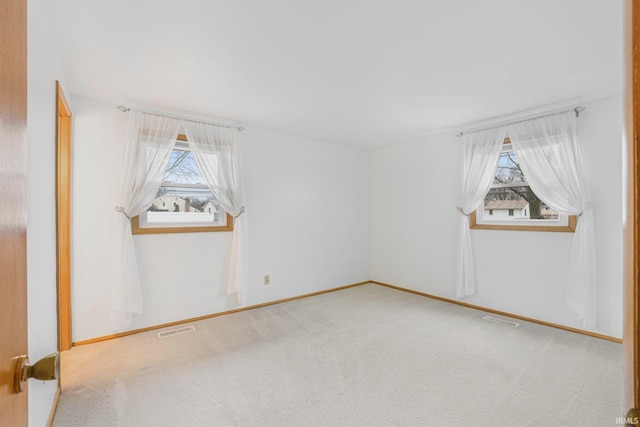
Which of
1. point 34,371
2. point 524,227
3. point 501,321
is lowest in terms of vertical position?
point 501,321

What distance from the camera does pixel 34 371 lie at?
0.61 m

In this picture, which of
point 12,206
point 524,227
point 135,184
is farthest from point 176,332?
point 524,227

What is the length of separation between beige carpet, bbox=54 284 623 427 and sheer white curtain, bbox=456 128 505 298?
22.7 inches

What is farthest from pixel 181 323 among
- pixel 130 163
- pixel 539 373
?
pixel 539 373

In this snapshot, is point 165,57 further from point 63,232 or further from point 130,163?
point 63,232

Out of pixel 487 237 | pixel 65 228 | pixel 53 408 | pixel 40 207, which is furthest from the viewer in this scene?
pixel 487 237

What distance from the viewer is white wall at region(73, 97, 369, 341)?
2781 millimetres

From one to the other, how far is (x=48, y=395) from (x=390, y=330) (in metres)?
2.68

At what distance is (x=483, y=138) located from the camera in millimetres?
3557

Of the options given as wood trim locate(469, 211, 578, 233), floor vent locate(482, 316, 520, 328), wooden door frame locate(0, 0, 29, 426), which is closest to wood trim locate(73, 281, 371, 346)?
floor vent locate(482, 316, 520, 328)

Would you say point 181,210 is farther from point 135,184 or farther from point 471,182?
point 471,182

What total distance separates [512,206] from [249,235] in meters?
3.27

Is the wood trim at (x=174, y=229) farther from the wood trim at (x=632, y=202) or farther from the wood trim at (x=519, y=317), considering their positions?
the wood trim at (x=632, y=202)

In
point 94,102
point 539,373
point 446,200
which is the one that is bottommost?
point 539,373
